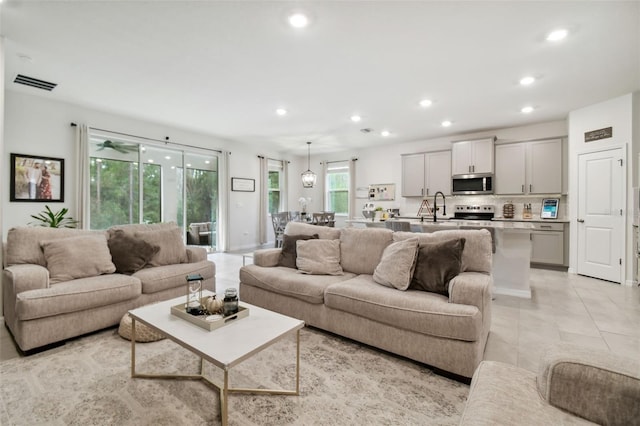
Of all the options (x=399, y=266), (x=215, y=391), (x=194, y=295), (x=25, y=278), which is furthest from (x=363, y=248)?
(x=25, y=278)

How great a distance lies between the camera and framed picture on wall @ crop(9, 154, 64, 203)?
4004mm

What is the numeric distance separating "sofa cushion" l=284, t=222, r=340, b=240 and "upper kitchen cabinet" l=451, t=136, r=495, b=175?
4.20 m

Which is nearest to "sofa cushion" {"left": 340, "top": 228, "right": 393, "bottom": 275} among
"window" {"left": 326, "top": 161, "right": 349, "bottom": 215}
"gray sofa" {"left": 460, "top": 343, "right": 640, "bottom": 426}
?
"gray sofa" {"left": 460, "top": 343, "right": 640, "bottom": 426}

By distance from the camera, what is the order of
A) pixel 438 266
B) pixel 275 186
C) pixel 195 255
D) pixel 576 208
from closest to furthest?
pixel 438 266 < pixel 195 255 < pixel 576 208 < pixel 275 186

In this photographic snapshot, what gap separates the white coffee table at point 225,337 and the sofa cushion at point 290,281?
66 centimetres

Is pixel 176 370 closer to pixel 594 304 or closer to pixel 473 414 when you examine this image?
pixel 473 414

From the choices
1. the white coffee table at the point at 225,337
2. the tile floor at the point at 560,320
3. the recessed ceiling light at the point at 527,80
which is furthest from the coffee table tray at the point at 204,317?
the recessed ceiling light at the point at 527,80

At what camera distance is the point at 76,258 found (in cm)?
262

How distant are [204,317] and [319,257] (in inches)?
54.4

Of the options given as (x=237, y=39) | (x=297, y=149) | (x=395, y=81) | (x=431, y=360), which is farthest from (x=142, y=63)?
(x=297, y=149)

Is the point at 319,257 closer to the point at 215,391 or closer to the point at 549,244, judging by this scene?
the point at 215,391

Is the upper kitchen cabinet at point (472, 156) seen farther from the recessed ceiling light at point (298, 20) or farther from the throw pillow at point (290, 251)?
the recessed ceiling light at point (298, 20)

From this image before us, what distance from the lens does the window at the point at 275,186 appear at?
8398mm

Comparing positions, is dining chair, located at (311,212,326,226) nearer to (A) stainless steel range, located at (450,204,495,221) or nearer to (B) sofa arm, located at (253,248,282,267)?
(A) stainless steel range, located at (450,204,495,221)
